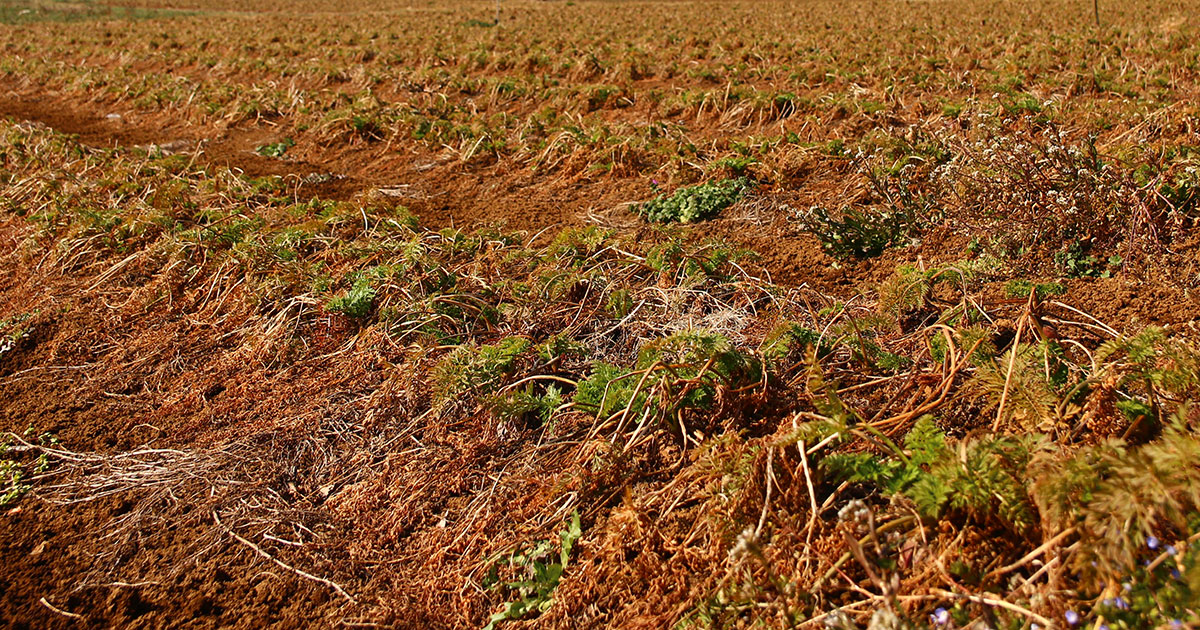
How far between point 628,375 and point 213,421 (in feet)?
6.02

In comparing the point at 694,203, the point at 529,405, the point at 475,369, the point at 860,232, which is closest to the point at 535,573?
the point at 529,405

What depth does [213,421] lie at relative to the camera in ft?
10.6

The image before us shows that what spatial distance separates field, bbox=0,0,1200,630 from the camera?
1.99 meters

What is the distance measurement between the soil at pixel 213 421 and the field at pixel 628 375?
15 millimetres

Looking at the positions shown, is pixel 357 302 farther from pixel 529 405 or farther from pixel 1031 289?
pixel 1031 289

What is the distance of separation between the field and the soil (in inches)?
0.6

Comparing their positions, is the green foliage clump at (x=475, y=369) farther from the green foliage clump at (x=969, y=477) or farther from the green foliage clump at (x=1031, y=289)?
the green foliage clump at (x=1031, y=289)

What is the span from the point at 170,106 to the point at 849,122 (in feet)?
26.0

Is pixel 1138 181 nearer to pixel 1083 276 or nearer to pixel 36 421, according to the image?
pixel 1083 276

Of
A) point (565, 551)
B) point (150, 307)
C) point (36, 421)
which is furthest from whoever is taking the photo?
point (150, 307)

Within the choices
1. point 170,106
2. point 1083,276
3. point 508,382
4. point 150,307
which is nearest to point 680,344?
point 508,382

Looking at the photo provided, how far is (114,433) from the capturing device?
10.5ft

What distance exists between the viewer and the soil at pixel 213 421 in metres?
2.41

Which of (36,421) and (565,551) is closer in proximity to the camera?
(565,551)
